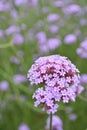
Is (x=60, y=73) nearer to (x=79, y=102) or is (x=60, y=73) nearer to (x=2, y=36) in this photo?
(x=79, y=102)

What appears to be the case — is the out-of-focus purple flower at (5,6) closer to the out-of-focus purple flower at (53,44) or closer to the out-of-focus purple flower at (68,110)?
the out-of-focus purple flower at (53,44)

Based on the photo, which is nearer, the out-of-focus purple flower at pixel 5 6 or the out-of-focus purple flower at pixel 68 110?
the out-of-focus purple flower at pixel 68 110

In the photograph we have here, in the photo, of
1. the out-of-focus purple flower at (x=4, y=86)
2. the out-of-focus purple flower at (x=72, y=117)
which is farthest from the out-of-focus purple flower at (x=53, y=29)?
the out-of-focus purple flower at (x=72, y=117)

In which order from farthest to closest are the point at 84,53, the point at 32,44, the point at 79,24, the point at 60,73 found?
the point at 79,24 < the point at 32,44 < the point at 84,53 < the point at 60,73

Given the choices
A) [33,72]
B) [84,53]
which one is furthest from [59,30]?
[33,72]

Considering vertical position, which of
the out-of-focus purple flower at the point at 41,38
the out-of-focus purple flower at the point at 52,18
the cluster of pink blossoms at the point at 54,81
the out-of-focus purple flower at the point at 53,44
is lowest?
the cluster of pink blossoms at the point at 54,81

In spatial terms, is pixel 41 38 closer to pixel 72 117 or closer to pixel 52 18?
pixel 52 18

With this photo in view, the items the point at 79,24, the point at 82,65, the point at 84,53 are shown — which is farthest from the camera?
the point at 79,24
